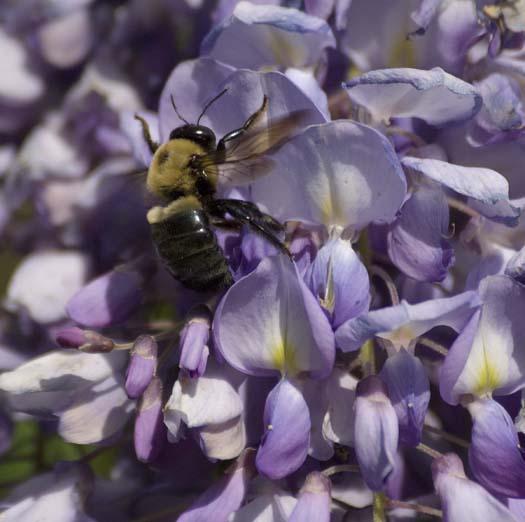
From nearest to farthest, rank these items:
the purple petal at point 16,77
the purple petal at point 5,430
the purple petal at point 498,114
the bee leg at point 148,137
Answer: the purple petal at point 498,114
the bee leg at point 148,137
the purple petal at point 5,430
the purple petal at point 16,77

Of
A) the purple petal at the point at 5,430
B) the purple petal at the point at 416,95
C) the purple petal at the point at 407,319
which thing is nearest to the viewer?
the purple petal at the point at 407,319

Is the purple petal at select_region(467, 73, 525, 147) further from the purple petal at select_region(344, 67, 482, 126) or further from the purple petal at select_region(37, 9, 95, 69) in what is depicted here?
the purple petal at select_region(37, 9, 95, 69)

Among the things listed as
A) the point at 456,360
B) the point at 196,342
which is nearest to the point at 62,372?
the point at 196,342

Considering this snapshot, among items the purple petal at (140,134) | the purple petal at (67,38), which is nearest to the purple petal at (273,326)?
the purple petal at (140,134)

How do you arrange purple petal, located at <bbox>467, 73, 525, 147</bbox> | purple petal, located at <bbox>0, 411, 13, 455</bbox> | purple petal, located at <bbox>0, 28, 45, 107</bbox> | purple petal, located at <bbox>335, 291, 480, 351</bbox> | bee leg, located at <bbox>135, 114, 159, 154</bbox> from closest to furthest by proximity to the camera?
purple petal, located at <bbox>335, 291, 480, 351</bbox>, purple petal, located at <bbox>467, 73, 525, 147</bbox>, bee leg, located at <bbox>135, 114, 159, 154</bbox>, purple petal, located at <bbox>0, 411, 13, 455</bbox>, purple petal, located at <bbox>0, 28, 45, 107</bbox>

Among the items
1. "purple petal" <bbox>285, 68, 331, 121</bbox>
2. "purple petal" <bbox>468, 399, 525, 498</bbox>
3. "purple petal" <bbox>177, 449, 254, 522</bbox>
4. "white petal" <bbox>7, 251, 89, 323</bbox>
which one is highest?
"purple petal" <bbox>285, 68, 331, 121</bbox>

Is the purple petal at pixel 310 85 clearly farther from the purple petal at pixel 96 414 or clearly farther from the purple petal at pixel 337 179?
the purple petal at pixel 96 414

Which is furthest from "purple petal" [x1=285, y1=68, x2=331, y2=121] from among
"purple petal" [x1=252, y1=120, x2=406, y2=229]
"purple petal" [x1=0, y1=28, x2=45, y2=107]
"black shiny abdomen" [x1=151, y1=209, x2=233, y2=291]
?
"purple petal" [x1=0, y1=28, x2=45, y2=107]
